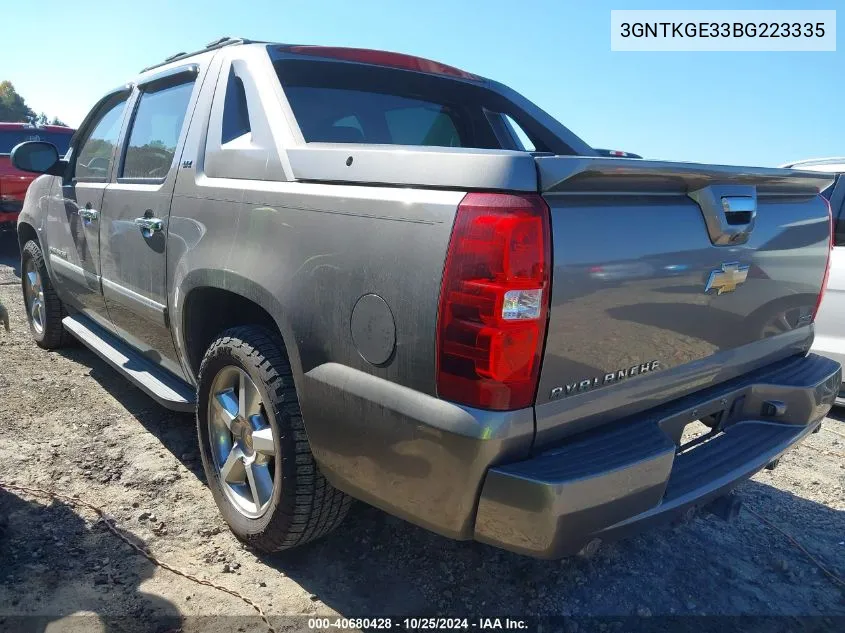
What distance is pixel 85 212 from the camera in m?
3.58

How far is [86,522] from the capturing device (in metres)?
2.65

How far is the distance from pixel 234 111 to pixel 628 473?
202cm

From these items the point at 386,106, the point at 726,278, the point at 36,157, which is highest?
the point at 386,106

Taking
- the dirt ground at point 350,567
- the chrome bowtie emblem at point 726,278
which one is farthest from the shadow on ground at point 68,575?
the chrome bowtie emblem at point 726,278

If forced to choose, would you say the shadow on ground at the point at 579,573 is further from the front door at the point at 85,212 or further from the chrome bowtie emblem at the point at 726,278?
the front door at the point at 85,212

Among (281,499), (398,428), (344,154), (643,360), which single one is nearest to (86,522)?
(281,499)

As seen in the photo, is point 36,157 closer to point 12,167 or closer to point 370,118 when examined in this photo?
point 370,118

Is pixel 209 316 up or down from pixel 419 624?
up

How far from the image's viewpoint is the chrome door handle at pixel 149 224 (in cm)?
277

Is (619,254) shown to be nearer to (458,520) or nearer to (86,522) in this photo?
(458,520)

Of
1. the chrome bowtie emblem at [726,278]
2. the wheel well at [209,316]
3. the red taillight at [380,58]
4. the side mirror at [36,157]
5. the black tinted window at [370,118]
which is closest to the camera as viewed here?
the chrome bowtie emblem at [726,278]

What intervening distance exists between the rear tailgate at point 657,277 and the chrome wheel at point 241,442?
43.4 inches

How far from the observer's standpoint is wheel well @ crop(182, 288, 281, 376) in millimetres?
2484

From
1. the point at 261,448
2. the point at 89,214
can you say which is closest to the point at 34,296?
the point at 89,214
